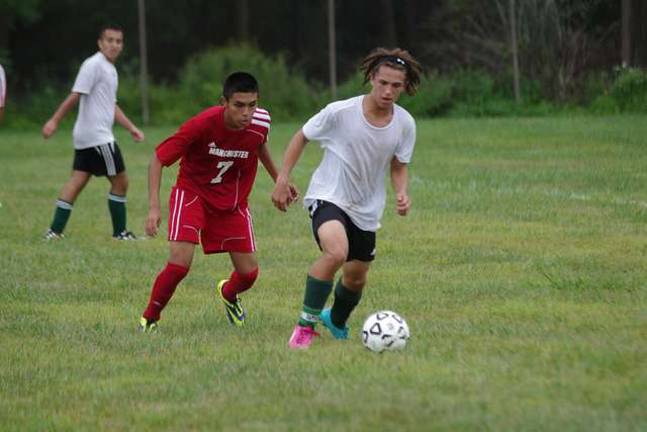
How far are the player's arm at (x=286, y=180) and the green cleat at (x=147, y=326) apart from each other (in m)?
1.22

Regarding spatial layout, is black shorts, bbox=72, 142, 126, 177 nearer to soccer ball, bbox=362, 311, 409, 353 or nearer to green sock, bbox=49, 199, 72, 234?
green sock, bbox=49, 199, 72, 234

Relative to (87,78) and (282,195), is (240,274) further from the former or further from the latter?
(87,78)

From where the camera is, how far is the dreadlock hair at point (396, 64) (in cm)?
805

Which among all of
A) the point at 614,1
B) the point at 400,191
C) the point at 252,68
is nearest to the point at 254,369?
the point at 400,191

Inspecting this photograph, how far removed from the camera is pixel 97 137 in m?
14.4

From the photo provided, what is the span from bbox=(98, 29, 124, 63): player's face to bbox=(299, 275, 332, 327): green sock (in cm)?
668

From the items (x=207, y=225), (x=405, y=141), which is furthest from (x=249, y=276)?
(x=405, y=141)

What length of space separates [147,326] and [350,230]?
1.45m

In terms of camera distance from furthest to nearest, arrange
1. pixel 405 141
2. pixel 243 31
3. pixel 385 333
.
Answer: pixel 243 31 → pixel 405 141 → pixel 385 333

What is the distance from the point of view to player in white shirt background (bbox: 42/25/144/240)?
14203mm

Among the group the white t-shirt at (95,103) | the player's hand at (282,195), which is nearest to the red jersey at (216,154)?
the player's hand at (282,195)

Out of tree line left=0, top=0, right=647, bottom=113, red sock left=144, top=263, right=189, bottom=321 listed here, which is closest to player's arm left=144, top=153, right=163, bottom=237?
red sock left=144, top=263, right=189, bottom=321

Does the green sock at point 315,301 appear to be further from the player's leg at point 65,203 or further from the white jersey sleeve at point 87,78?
the white jersey sleeve at point 87,78

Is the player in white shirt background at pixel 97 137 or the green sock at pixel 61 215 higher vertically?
the player in white shirt background at pixel 97 137
